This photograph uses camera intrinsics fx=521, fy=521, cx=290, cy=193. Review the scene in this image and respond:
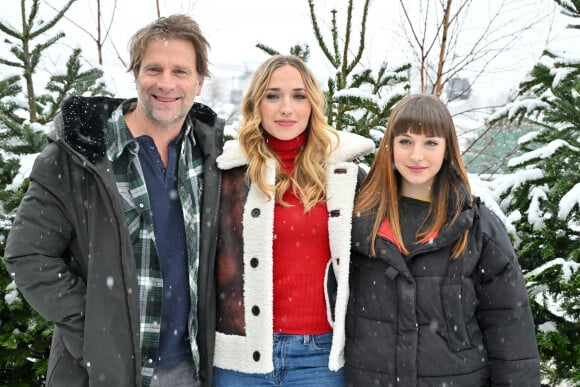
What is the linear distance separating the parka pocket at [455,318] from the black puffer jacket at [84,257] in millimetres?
1482

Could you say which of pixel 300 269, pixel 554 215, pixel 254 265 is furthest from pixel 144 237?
pixel 554 215

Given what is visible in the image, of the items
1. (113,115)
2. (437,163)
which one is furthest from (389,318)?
Result: (113,115)

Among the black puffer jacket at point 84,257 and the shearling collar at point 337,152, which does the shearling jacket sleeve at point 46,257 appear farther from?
the shearling collar at point 337,152

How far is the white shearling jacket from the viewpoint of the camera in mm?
2732

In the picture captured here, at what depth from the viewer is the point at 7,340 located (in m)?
3.54

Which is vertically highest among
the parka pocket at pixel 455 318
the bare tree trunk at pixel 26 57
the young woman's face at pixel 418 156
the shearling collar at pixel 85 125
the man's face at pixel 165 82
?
the bare tree trunk at pixel 26 57

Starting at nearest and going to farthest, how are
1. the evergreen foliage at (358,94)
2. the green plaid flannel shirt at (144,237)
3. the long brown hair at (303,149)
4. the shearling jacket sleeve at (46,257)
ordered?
1. the shearling jacket sleeve at (46,257)
2. the green plaid flannel shirt at (144,237)
3. the long brown hair at (303,149)
4. the evergreen foliage at (358,94)

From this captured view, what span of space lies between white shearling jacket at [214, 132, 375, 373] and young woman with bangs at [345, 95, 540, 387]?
90 mm

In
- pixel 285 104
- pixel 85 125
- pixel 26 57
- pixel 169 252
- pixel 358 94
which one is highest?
pixel 26 57

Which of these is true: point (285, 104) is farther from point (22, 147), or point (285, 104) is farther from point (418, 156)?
point (22, 147)

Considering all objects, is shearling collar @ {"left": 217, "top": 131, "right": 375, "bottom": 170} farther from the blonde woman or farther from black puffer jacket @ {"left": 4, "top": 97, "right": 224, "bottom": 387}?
black puffer jacket @ {"left": 4, "top": 97, "right": 224, "bottom": 387}

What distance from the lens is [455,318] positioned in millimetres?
2482

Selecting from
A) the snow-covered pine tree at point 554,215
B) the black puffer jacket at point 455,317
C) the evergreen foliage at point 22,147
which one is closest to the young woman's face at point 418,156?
the black puffer jacket at point 455,317

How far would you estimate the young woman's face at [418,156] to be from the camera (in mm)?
2664
